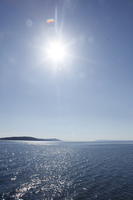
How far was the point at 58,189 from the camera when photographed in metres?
30.4

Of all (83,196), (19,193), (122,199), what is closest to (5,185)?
(19,193)

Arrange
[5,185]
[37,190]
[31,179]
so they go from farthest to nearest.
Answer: [31,179]
[5,185]
[37,190]

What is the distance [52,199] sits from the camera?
25438mm

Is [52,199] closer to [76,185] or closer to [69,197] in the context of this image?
[69,197]

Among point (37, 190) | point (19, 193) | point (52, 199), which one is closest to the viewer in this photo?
point (52, 199)

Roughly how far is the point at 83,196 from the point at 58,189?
594 centimetres

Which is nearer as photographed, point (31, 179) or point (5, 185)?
point (5, 185)

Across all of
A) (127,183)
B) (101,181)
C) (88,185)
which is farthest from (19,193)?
(127,183)

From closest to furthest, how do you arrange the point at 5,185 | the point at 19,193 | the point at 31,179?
the point at 19,193, the point at 5,185, the point at 31,179

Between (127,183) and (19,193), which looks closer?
(19,193)

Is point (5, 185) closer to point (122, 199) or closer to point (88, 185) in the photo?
point (88, 185)

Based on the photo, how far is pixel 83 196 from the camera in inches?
1052

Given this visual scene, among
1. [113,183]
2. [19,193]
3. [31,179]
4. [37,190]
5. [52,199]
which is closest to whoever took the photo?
[52,199]

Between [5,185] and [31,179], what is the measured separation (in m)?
6.69
